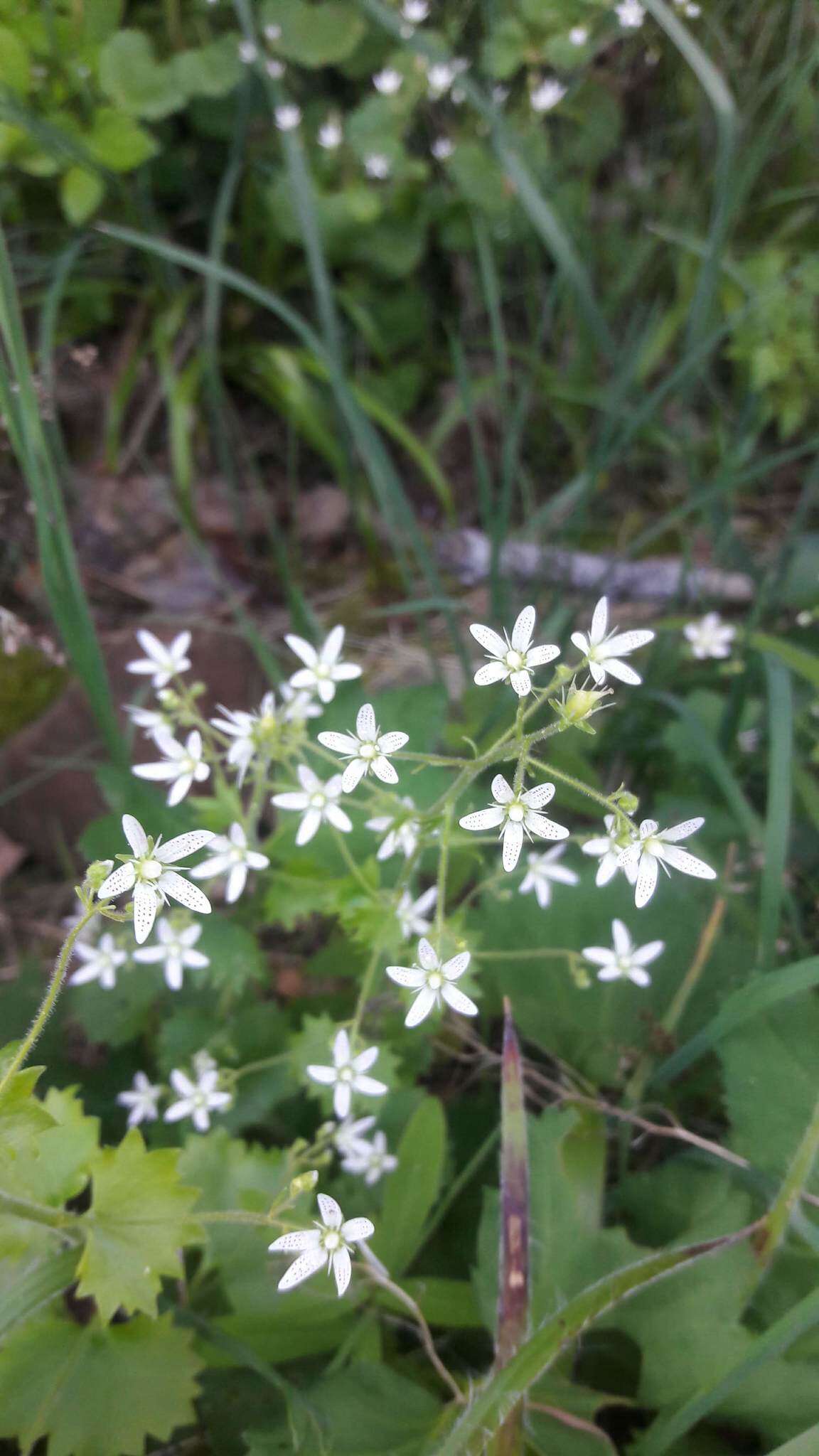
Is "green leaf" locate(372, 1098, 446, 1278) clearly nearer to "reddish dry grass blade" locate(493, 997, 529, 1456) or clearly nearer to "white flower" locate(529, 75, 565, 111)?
"reddish dry grass blade" locate(493, 997, 529, 1456)

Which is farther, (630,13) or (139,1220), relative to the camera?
(630,13)

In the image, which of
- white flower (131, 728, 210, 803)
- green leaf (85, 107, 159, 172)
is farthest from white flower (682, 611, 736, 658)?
green leaf (85, 107, 159, 172)

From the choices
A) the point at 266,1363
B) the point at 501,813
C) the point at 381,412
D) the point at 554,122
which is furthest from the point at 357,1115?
the point at 554,122

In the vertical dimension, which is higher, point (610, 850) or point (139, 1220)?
point (610, 850)

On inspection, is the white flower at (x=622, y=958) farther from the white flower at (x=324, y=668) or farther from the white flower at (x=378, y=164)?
the white flower at (x=378, y=164)

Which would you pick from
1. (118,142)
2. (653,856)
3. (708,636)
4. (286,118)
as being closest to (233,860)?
(653,856)

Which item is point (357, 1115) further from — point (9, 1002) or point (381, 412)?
point (381, 412)

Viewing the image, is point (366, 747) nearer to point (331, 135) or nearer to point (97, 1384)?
point (97, 1384)

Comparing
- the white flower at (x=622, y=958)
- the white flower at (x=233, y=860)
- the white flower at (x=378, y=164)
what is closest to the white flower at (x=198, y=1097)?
the white flower at (x=233, y=860)
